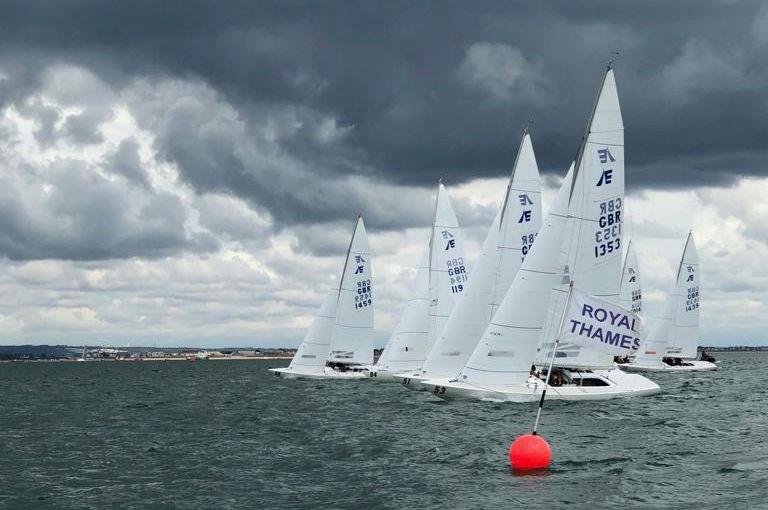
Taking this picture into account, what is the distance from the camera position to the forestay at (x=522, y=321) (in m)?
36.9

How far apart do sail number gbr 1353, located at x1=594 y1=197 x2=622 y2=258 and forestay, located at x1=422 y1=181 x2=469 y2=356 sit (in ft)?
67.0

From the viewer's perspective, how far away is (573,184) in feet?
118

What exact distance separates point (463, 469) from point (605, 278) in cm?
1520

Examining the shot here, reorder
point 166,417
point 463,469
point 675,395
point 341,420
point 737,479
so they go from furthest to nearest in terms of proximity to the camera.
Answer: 1. point 675,395
2. point 166,417
3. point 341,420
4. point 463,469
5. point 737,479

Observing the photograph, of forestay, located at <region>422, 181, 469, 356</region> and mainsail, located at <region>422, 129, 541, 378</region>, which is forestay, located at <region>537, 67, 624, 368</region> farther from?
forestay, located at <region>422, 181, 469, 356</region>

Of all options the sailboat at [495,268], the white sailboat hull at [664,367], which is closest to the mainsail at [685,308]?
the white sailboat hull at [664,367]

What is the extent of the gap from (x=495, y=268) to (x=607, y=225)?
31.5 feet

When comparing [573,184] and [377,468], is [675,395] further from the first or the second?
[377,468]

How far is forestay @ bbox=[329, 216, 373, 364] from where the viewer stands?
68625mm

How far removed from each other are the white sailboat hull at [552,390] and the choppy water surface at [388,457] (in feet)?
2.04

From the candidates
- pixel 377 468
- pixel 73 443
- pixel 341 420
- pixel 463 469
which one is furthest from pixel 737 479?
pixel 73 443

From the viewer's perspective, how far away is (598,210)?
36.3m

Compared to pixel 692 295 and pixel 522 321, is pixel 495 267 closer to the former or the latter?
pixel 522 321

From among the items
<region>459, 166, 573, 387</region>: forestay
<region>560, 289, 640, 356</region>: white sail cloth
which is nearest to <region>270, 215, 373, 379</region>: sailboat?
<region>459, 166, 573, 387</region>: forestay
